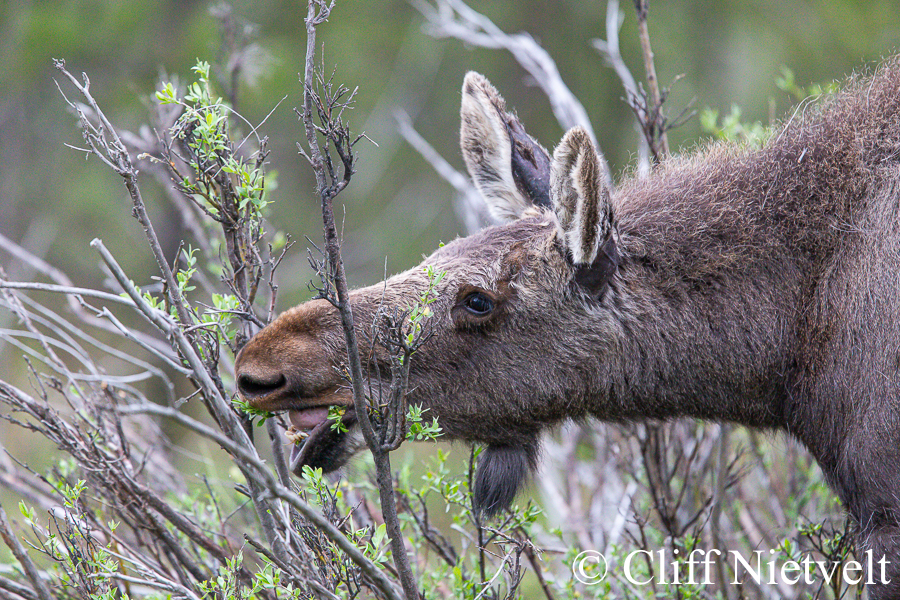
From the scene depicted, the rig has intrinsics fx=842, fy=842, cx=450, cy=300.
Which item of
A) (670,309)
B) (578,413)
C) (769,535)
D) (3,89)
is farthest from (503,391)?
(3,89)

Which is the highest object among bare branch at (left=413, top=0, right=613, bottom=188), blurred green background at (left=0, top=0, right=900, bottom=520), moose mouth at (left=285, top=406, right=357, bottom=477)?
blurred green background at (left=0, top=0, right=900, bottom=520)

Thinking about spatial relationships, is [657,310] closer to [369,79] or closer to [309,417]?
[309,417]

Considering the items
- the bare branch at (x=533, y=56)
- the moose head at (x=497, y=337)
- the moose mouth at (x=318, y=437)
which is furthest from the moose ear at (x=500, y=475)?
the bare branch at (x=533, y=56)

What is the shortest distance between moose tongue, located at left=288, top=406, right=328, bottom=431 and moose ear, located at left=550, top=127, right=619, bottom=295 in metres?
1.11

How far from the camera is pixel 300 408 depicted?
312cm

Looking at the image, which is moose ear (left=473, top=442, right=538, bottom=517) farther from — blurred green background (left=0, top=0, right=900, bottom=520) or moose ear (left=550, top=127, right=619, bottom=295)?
blurred green background (left=0, top=0, right=900, bottom=520)

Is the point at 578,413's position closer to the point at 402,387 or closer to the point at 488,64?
the point at 402,387

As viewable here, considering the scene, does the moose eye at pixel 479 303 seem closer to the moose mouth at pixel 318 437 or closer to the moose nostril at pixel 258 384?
the moose mouth at pixel 318 437

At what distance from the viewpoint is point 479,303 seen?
130 inches

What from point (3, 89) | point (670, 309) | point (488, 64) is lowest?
point (670, 309)

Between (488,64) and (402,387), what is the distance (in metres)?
11.5

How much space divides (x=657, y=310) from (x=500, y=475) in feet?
2.99

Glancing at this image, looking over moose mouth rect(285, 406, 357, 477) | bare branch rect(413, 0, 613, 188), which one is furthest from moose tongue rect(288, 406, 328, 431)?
bare branch rect(413, 0, 613, 188)

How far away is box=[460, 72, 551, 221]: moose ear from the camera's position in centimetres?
385
